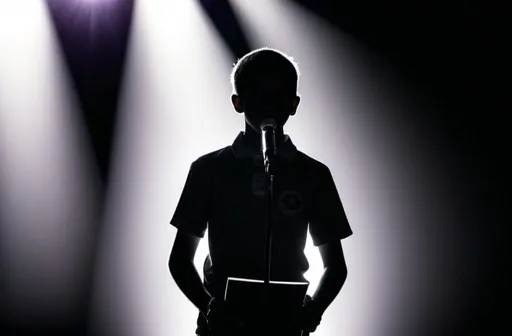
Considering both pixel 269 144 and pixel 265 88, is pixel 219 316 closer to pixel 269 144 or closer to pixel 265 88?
pixel 269 144

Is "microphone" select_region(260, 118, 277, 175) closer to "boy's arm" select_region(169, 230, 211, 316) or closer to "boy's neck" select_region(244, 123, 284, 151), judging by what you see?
"boy's neck" select_region(244, 123, 284, 151)

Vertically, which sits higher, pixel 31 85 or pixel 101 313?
pixel 31 85

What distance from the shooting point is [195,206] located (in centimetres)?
128

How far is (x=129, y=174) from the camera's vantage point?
2273mm

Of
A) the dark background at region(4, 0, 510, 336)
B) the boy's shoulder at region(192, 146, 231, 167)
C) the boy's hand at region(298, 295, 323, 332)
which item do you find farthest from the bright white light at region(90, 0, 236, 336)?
the boy's hand at region(298, 295, 323, 332)

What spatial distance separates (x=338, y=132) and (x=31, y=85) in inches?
48.5

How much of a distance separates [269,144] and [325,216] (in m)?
0.31

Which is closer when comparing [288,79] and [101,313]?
[288,79]

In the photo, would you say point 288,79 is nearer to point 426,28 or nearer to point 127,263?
point 127,263

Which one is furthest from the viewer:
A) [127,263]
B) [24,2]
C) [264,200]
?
[24,2]

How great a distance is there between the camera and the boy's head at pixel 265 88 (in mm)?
1262

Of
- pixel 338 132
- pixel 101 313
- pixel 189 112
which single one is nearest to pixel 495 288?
pixel 338 132

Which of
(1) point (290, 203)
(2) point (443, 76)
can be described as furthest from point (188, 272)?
(2) point (443, 76)

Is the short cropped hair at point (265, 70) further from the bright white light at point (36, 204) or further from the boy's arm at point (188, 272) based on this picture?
the bright white light at point (36, 204)
